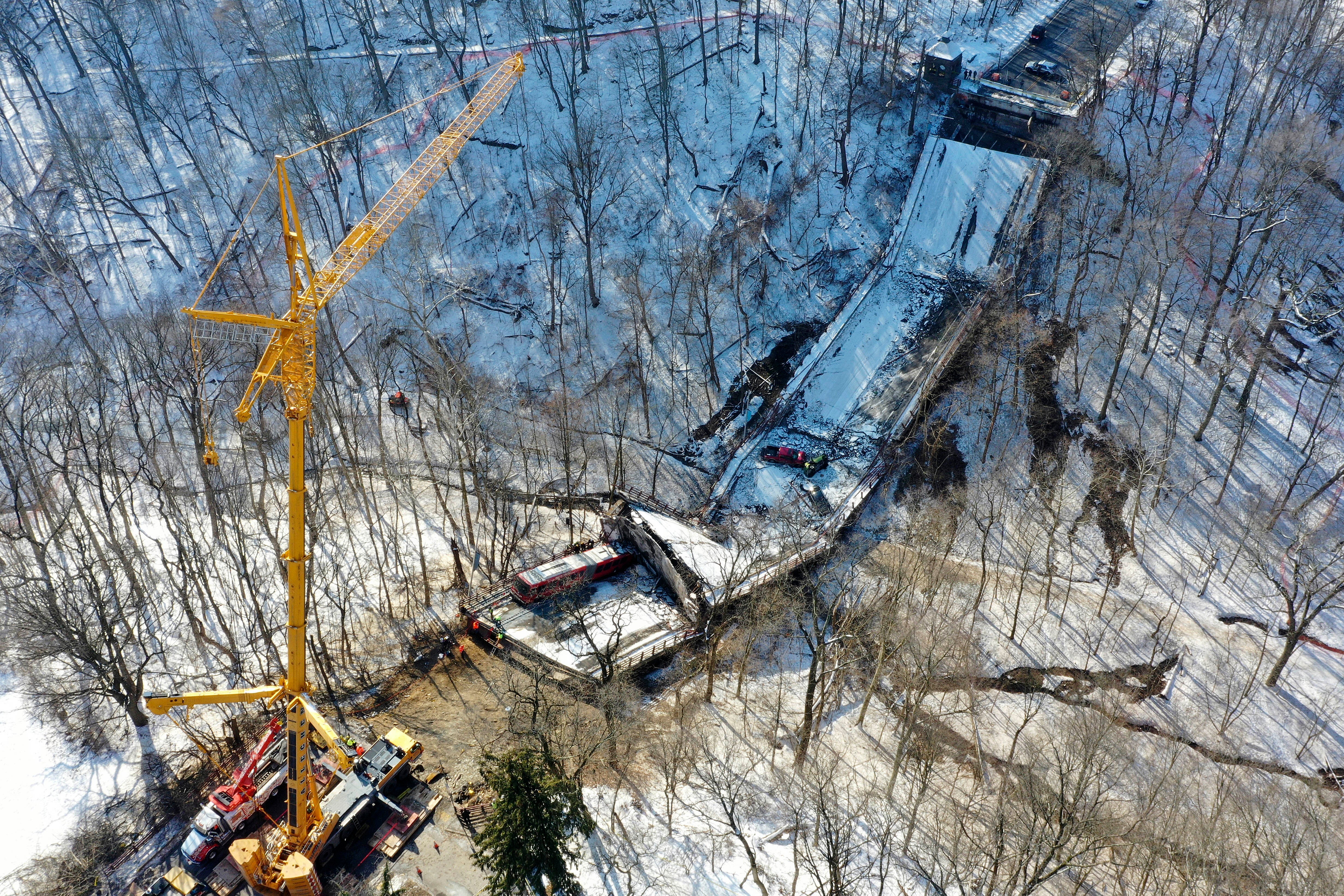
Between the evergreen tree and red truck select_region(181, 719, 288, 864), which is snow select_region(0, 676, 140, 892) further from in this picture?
the evergreen tree

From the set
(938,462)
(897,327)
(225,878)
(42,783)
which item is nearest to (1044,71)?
(897,327)

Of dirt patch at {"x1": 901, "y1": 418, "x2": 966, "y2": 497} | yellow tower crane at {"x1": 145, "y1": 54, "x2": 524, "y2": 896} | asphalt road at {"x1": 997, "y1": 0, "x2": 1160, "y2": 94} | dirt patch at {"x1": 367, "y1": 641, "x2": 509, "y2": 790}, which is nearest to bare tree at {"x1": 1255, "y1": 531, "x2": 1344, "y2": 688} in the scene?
dirt patch at {"x1": 901, "y1": 418, "x2": 966, "y2": 497}

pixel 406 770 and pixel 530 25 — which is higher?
pixel 530 25

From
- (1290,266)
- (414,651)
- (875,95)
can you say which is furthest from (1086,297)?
(414,651)

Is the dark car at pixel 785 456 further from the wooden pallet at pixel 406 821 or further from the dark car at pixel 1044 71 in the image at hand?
the dark car at pixel 1044 71

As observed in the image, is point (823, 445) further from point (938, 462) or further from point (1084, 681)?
point (1084, 681)

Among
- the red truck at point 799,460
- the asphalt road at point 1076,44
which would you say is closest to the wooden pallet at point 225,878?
the red truck at point 799,460

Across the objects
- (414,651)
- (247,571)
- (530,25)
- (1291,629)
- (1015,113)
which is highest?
(530,25)

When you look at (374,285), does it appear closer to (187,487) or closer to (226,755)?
(187,487)
